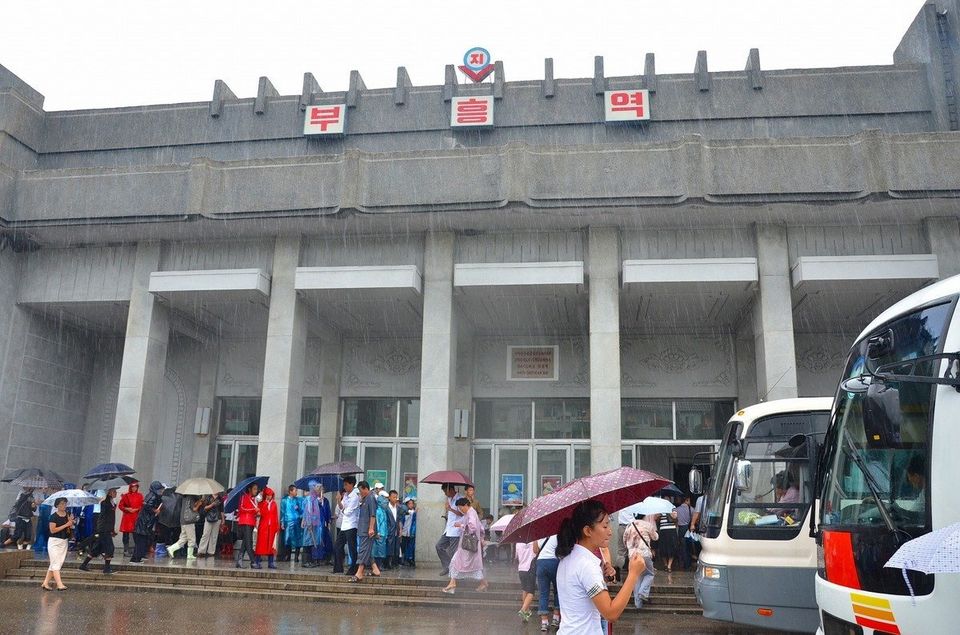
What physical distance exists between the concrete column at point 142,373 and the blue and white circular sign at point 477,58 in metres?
9.74

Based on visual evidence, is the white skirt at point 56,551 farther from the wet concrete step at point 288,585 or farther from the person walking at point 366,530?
the person walking at point 366,530

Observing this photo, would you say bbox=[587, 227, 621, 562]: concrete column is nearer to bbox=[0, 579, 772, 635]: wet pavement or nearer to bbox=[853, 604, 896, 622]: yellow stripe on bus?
bbox=[0, 579, 772, 635]: wet pavement

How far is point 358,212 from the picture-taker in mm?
16156

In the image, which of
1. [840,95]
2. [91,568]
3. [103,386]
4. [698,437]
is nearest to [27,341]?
[103,386]

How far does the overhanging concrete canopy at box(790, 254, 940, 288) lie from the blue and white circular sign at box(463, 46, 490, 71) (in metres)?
10.4

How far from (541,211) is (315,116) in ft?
27.7

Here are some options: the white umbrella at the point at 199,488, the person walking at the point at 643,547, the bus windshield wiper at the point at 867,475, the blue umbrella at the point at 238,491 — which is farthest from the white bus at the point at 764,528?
the white umbrella at the point at 199,488

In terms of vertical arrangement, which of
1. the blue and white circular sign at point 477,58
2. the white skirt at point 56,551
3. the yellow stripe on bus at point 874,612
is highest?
the blue and white circular sign at point 477,58

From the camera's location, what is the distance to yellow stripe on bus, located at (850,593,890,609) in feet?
13.8

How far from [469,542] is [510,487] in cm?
733

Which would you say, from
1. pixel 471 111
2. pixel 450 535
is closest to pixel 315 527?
pixel 450 535

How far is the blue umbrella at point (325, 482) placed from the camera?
50.8 ft

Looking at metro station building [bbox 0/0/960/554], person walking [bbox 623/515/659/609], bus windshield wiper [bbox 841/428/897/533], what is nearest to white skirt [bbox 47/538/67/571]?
metro station building [bbox 0/0/960/554]

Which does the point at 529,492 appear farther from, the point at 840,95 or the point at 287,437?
the point at 840,95
